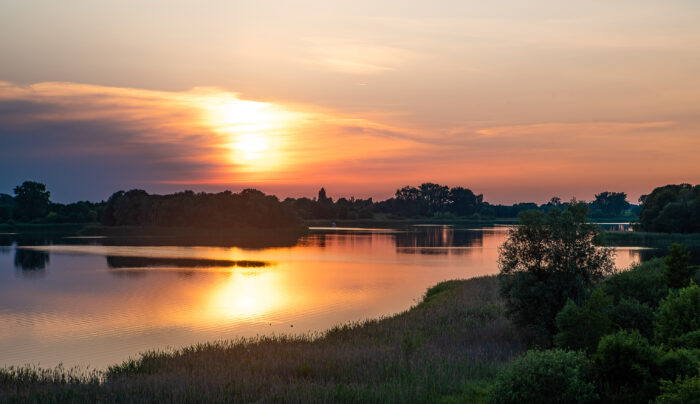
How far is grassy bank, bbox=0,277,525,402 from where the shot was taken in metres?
15.3

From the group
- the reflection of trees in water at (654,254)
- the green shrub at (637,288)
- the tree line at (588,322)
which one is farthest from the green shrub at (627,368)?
the reflection of trees in water at (654,254)

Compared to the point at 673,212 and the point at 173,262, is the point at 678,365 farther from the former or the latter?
the point at 673,212

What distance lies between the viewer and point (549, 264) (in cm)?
2420

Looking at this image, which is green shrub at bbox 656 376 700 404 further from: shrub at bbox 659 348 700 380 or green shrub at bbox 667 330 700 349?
green shrub at bbox 667 330 700 349

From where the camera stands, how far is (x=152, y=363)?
70.1 feet

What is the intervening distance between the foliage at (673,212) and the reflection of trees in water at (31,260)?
425ft

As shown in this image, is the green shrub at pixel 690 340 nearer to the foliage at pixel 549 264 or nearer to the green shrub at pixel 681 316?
the green shrub at pixel 681 316

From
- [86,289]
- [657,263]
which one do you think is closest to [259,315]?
[86,289]

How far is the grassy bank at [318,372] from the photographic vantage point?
1530cm

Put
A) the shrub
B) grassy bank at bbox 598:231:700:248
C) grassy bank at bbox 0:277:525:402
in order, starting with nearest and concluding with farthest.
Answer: the shrub
grassy bank at bbox 0:277:525:402
grassy bank at bbox 598:231:700:248

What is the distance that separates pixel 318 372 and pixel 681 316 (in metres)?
11.5

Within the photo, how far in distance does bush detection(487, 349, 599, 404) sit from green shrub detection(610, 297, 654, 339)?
8509 mm

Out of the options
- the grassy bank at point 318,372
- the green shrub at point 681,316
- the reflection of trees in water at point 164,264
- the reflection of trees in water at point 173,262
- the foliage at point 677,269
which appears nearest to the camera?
the grassy bank at point 318,372

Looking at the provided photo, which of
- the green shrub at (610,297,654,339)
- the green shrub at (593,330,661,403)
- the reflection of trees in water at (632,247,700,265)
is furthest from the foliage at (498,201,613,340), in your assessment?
the reflection of trees in water at (632,247,700,265)
